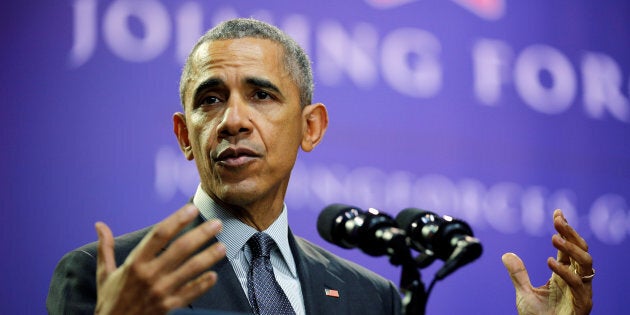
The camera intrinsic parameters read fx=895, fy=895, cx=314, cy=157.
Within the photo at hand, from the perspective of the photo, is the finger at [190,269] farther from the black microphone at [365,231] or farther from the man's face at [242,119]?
the man's face at [242,119]

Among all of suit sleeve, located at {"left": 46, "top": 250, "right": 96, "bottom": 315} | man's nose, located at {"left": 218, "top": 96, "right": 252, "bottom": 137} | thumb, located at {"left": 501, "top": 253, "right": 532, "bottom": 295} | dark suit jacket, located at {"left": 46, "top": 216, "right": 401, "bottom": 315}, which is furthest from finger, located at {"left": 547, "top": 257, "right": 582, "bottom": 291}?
suit sleeve, located at {"left": 46, "top": 250, "right": 96, "bottom": 315}

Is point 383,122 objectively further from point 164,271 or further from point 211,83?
point 164,271

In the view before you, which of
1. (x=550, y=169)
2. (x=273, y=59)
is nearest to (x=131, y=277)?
(x=273, y=59)

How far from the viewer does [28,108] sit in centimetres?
351

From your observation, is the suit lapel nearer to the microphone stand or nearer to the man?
the man

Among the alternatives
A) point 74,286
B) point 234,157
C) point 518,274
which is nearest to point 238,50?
point 234,157

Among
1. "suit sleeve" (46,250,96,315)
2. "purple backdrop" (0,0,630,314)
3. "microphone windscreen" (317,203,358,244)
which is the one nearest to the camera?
"microphone windscreen" (317,203,358,244)

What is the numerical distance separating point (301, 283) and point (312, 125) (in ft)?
1.99

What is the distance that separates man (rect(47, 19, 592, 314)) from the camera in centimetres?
270

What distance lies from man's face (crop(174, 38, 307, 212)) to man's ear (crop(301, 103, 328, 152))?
0.15 meters

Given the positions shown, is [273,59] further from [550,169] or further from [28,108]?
[550,169]

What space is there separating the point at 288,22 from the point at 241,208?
1.32 m

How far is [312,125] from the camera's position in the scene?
10.5 feet

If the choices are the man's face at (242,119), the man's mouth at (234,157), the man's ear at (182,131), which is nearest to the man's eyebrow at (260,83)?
the man's face at (242,119)
